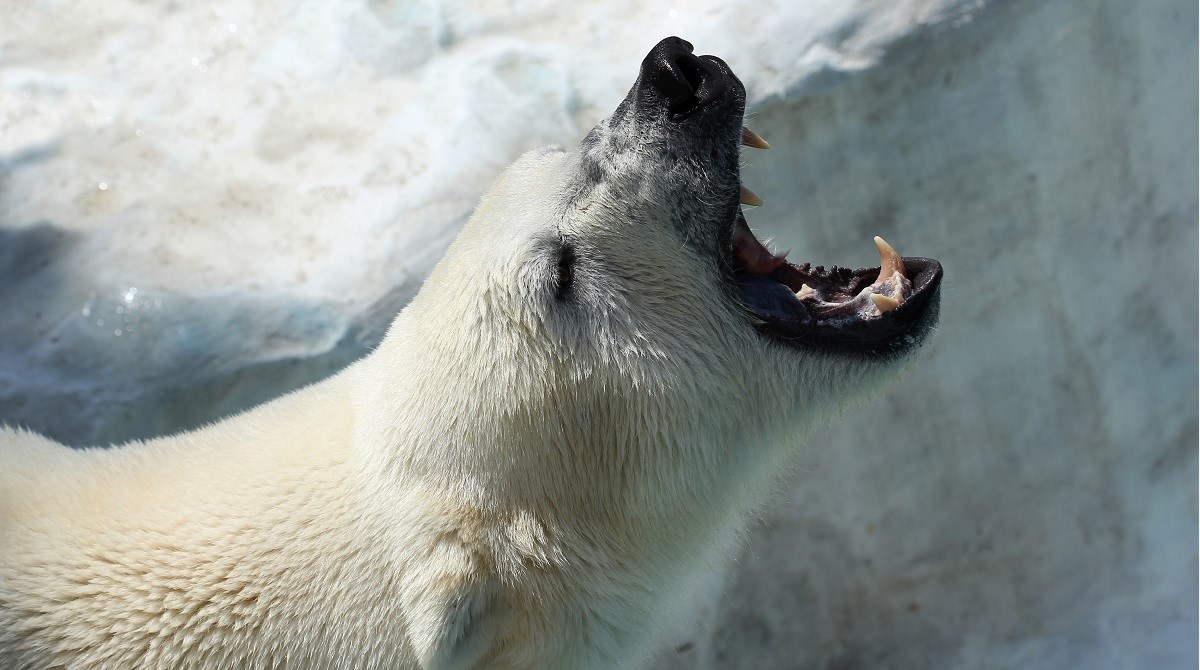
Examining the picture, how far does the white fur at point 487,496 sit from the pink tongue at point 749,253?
152 mm

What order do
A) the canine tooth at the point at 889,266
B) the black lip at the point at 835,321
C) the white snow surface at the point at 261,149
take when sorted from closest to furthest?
the black lip at the point at 835,321
the canine tooth at the point at 889,266
the white snow surface at the point at 261,149

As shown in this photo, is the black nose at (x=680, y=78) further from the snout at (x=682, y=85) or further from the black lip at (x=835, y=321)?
the black lip at (x=835, y=321)

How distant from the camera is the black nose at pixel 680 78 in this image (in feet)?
5.56

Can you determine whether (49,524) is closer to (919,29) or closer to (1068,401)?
(919,29)

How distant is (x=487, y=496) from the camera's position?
1.65 metres

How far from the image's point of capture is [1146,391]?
327 centimetres

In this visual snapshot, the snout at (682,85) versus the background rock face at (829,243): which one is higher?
the snout at (682,85)

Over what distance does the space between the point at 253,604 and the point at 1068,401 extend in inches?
99.3

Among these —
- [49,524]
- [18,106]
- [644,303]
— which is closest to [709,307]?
[644,303]

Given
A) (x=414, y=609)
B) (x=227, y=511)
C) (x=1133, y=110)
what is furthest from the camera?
(x=1133, y=110)

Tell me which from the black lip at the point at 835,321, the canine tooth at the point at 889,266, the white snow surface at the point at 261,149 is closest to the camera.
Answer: the black lip at the point at 835,321

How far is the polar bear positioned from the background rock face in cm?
113

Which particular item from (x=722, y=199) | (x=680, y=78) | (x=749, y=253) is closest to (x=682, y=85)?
(x=680, y=78)

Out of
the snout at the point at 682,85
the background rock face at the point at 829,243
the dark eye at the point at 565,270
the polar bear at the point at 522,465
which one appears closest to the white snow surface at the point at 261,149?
the background rock face at the point at 829,243
